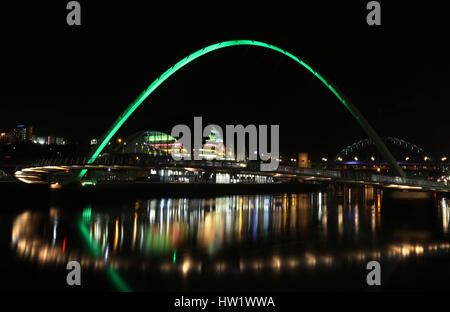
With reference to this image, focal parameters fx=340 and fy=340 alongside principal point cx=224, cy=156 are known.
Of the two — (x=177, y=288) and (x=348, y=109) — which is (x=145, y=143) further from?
(x=177, y=288)

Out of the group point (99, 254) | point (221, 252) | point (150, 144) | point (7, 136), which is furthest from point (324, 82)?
point (7, 136)

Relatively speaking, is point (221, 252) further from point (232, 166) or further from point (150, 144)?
point (150, 144)

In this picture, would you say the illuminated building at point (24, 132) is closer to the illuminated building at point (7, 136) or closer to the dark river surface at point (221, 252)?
the illuminated building at point (7, 136)

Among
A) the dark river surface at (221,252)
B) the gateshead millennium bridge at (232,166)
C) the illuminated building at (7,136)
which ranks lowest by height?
the dark river surface at (221,252)

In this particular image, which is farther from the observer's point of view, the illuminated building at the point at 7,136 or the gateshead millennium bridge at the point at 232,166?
the illuminated building at the point at 7,136

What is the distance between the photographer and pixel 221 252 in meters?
16.6

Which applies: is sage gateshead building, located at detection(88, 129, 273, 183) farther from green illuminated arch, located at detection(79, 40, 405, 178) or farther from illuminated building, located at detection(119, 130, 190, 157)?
green illuminated arch, located at detection(79, 40, 405, 178)

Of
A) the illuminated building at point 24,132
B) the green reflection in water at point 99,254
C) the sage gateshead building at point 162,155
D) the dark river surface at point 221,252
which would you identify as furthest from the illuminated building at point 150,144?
the green reflection in water at point 99,254

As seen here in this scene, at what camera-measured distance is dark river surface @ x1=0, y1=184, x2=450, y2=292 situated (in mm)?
12047

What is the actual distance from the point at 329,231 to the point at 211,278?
1276 cm

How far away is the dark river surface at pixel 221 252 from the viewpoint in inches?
474

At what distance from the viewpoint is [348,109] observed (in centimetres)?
3834

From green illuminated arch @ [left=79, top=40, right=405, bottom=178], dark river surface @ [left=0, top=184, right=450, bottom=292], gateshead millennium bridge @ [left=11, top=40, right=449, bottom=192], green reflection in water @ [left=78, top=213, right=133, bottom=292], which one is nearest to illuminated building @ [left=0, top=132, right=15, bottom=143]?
gateshead millennium bridge @ [left=11, top=40, right=449, bottom=192]
